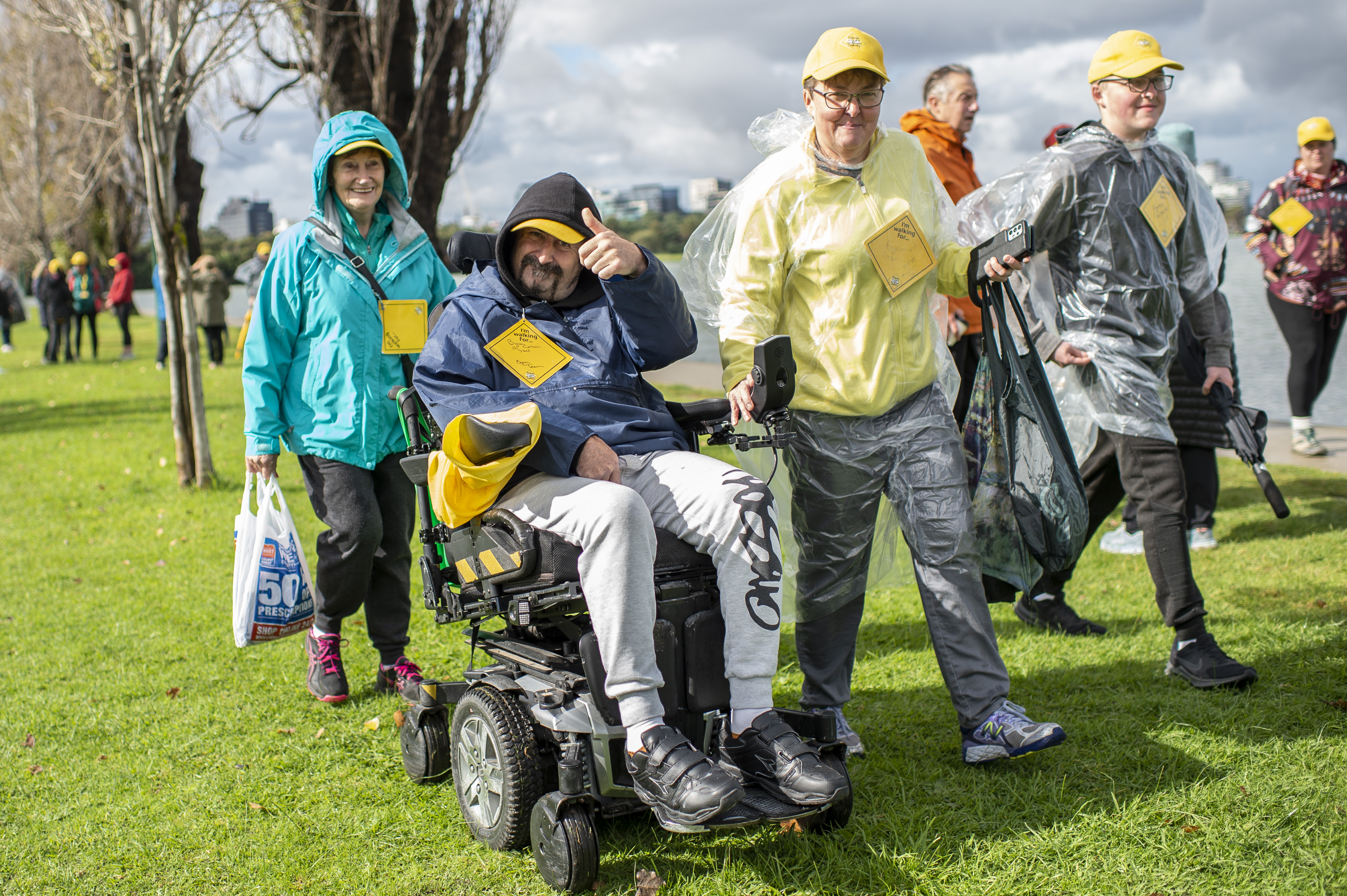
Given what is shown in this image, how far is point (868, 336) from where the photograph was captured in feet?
10.6

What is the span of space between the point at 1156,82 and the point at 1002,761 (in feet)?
7.91

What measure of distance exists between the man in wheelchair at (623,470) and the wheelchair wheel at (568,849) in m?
0.24

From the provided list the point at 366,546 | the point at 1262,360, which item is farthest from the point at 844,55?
the point at 1262,360

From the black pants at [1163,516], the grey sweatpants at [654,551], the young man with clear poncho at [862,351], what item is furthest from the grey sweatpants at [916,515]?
the black pants at [1163,516]

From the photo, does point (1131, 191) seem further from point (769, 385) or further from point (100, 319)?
point (100, 319)

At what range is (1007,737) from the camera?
3150mm

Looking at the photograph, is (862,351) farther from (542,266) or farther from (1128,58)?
(1128,58)

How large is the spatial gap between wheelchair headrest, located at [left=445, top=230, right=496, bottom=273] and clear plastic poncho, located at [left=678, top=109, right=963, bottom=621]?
2.43 feet

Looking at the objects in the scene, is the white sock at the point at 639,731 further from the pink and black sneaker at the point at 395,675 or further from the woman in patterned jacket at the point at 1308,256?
the woman in patterned jacket at the point at 1308,256

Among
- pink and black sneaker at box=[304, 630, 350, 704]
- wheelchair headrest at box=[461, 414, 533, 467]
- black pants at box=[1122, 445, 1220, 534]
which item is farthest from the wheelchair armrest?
black pants at box=[1122, 445, 1220, 534]

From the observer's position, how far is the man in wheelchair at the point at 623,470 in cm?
254

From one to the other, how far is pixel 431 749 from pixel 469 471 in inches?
45.6

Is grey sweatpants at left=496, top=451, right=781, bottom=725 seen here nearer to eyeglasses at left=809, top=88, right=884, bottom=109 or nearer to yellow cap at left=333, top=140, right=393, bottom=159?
eyeglasses at left=809, top=88, right=884, bottom=109

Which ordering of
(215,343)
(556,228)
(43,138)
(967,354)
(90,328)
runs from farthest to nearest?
(43,138) → (90,328) → (215,343) → (967,354) → (556,228)
